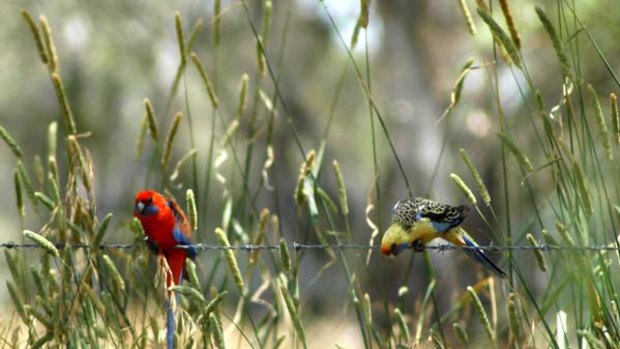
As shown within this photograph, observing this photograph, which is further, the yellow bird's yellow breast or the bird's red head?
the bird's red head

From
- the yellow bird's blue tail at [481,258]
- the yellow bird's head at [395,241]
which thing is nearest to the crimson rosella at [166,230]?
the yellow bird's head at [395,241]

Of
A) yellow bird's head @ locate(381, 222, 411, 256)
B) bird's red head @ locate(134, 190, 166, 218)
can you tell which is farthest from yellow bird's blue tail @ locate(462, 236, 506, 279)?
bird's red head @ locate(134, 190, 166, 218)

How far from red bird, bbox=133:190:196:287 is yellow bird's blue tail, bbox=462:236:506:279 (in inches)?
36.8

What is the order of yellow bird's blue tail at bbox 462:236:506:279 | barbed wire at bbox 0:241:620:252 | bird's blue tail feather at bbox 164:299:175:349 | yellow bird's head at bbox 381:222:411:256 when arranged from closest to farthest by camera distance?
barbed wire at bbox 0:241:620:252, bird's blue tail feather at bbox 164:299:175:349, yellow bird's blue tail at bbox 462:236:506:279, yellow bird's head at bbox 381:222:411:256

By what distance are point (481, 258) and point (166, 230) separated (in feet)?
3.57

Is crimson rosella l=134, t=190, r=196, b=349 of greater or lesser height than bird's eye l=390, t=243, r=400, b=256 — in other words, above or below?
above

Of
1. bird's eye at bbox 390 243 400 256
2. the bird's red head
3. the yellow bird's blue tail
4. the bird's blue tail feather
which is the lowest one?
the bird's blue tail feather

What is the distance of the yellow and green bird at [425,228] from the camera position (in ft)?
11.7

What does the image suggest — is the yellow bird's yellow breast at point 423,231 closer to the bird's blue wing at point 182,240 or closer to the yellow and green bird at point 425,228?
the yellow and green bird at point 425,228

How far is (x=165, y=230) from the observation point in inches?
159

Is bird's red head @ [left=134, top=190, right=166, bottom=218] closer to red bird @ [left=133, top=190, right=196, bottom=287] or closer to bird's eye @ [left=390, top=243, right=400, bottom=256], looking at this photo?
red bird @ [left=133, top=190, right=196, bottom=287]

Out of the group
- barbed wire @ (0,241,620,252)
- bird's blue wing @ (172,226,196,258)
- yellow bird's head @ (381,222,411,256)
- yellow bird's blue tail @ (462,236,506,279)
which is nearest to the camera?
barbed wire @ (0,241,620,252)

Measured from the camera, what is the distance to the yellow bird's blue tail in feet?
11.6

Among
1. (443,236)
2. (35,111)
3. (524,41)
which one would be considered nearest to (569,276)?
(443,236)
